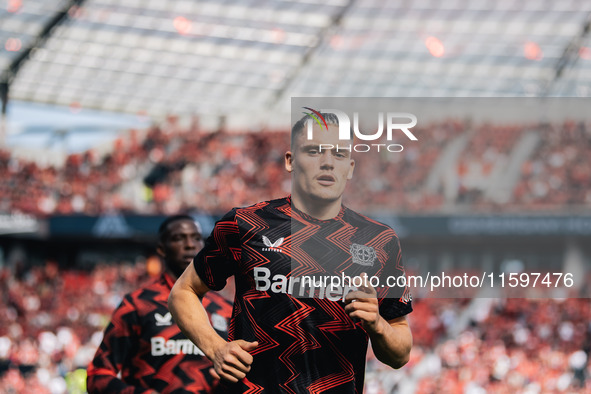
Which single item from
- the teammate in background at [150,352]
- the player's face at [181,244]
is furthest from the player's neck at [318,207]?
the player's face at [181,244]

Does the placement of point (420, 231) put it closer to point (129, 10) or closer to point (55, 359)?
point (55, 359)

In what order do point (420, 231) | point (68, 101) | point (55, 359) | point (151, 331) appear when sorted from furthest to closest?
point (68, 101)
point (420, 231)
point (55, 359)
point (151, 331)

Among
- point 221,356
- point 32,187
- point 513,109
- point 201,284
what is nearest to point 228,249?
point 201,284

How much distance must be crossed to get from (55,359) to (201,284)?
15.0 m

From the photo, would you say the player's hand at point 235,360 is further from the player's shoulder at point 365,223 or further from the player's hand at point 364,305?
the player's shoulder at point 365,223

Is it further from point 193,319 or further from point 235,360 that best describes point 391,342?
point 193,319

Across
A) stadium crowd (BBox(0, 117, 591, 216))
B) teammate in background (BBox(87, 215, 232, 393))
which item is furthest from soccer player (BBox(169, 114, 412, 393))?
stadium crowd (BBox(0, 117, 591, 216))

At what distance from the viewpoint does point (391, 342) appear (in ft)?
9.86

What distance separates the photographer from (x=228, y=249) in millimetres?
3285

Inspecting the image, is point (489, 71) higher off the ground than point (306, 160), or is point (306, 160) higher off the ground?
point (306, 160)

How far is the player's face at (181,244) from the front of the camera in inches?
210

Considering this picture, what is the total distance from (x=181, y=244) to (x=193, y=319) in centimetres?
215

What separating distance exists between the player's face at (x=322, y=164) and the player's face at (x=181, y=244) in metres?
2.30

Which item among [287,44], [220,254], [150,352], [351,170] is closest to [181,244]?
[150,352]
